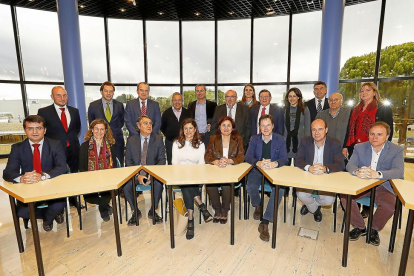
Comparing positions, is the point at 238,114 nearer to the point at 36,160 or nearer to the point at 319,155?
the point at 319,155

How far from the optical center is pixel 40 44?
667 cm

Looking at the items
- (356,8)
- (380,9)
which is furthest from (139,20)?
(380,9)

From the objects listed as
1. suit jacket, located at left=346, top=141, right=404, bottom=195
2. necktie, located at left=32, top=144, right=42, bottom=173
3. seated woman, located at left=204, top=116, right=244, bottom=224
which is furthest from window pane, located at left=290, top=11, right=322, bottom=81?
necktie, located at left=32, top=144, right=42, bottom=173

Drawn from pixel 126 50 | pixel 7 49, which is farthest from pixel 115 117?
pixel 7 49

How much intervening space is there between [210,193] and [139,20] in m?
6.58

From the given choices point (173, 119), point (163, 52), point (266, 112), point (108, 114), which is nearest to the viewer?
point (266, 112)

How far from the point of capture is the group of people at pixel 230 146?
95.1 inches

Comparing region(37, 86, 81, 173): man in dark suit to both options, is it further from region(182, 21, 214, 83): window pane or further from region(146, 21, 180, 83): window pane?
region(182, 21, 214, 83): window pane

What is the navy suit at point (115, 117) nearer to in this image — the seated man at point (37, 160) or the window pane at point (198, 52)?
the seated man at point (37, 160)

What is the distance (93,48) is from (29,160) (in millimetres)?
5678

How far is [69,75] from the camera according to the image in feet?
17.9

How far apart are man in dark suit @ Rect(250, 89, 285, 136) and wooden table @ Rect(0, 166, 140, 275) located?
2.06 m

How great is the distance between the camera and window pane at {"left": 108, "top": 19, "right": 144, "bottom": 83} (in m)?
7.12

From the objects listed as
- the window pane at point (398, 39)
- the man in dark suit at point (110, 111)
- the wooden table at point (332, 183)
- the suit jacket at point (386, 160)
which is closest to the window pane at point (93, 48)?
the man in dark suit at point (110, 111)
